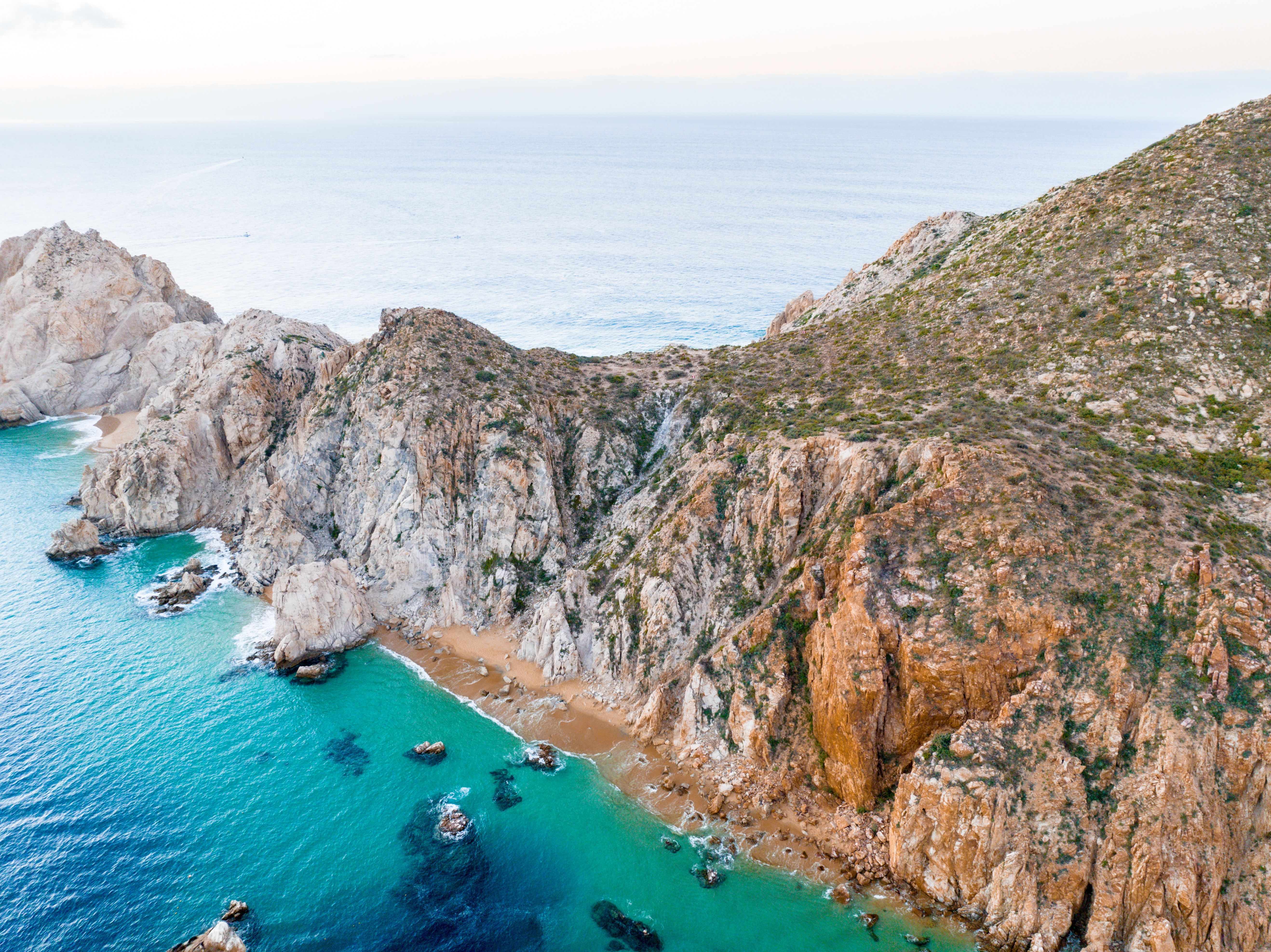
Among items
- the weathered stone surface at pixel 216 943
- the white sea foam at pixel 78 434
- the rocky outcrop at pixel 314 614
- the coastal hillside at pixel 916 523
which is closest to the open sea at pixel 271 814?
the weathered stone surface at pixel 216 943

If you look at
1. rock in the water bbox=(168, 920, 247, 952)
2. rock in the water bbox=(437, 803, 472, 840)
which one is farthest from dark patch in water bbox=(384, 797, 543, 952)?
rock in the water bbox=(168, 920, 247, 952)

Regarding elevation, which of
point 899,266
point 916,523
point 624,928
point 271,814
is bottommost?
point 624,928

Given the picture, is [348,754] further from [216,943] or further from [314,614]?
[216,943]

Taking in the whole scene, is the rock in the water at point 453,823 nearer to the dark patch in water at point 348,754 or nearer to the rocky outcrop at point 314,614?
the dark patch in water at point 348,754

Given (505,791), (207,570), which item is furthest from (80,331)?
(505,791)

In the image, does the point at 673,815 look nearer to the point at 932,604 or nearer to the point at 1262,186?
the point at 932,604
